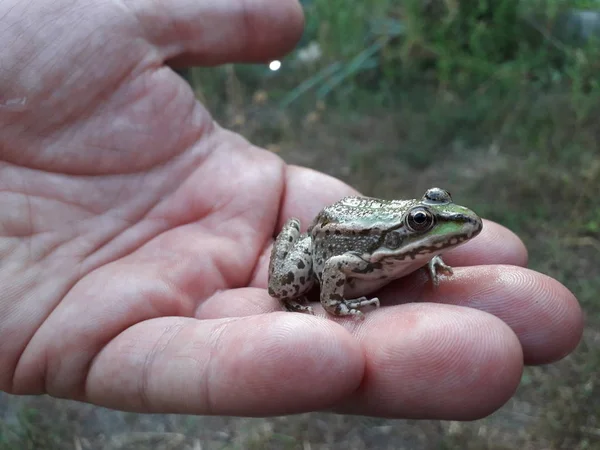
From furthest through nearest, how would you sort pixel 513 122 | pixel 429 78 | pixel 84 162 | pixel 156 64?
pixel 429 78 → pixel 513 122 → pixel 156 64 → pixel 84 162

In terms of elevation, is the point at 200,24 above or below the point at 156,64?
above

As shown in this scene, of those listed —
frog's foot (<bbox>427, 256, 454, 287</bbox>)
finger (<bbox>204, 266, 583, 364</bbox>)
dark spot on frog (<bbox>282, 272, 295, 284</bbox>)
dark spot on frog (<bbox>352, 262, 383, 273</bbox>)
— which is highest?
finger (<bbox>204, 266, 583, 364</bbox>)

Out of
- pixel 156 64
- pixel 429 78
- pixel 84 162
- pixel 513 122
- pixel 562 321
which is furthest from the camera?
pixel 429 78

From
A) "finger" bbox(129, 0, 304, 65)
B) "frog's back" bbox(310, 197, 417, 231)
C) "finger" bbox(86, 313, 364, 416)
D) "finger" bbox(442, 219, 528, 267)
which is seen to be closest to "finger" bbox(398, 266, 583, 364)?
"finger" bbox(442, 219, 528, 267)

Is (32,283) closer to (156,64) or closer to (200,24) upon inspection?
(156,64)

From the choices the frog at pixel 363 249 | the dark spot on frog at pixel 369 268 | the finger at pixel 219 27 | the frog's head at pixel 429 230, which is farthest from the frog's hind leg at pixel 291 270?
the finger at pixel 219 27

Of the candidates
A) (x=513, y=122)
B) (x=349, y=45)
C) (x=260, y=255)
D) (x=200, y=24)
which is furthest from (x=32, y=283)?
(x=349, y=45)

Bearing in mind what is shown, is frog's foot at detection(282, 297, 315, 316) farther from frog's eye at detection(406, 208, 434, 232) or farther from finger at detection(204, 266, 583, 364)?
frog's eye at detection(406, 208, 434, 232)
